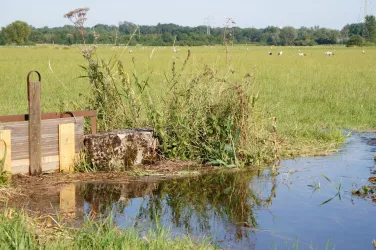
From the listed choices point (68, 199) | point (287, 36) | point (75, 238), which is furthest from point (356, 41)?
point (75, 238)

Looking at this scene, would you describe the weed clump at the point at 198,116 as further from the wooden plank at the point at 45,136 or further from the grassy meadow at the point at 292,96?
the wooden plank at the point at 45,136

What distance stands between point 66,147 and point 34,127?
0.56 meters

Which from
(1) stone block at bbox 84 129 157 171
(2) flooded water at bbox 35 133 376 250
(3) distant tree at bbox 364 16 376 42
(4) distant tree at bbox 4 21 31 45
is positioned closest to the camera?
(2) flooded water at bbox 35 133 376 250

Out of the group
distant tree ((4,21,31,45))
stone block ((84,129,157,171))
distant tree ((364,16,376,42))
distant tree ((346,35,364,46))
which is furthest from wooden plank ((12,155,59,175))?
distant tree ((4,21,31,45))

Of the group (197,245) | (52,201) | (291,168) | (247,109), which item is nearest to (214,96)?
(247,109)

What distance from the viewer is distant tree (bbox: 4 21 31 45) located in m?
114

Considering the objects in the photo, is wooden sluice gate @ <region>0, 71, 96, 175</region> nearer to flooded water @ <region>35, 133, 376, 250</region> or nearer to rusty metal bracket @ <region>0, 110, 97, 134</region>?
rusty metal bracket @ <region>0, 110, 97, 134</region>

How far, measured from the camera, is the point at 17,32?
386ft

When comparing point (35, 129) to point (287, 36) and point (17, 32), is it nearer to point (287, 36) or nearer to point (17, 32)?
point (287, 36)

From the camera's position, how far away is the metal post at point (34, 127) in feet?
24.0

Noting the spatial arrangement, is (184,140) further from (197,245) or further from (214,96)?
(197,245)

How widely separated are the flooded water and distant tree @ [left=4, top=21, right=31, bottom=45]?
10920 cm

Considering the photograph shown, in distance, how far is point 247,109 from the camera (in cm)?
859

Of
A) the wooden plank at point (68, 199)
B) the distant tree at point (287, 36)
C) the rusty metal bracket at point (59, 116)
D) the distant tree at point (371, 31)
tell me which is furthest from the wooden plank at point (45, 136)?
the distant tree at point (287, 36)
